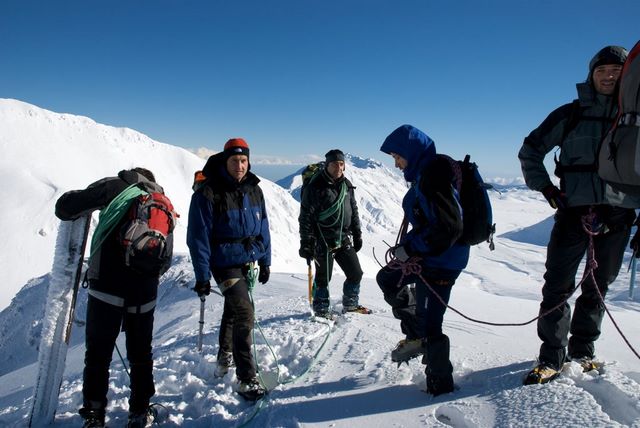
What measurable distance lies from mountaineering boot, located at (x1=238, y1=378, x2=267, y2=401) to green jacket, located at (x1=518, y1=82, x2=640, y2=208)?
3.43 metres

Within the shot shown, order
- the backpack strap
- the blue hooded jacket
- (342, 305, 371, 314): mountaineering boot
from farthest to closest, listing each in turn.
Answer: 1. (342, 305, 371, 314): mountaineering boot
2. the blue hooded jacket
3. the backpack strap

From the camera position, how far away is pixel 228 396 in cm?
410

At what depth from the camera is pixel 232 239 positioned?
14.3 ft

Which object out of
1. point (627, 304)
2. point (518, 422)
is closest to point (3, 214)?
point (518, 422)

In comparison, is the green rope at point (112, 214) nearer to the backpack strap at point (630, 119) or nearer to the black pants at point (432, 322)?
the black pants at point (432, 322)

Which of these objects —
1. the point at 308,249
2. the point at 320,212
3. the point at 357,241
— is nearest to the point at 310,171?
the point at 320,212

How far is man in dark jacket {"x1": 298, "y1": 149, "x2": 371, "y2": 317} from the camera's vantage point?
6543 mm

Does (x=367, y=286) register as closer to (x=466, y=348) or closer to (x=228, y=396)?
(x=466, y=348)

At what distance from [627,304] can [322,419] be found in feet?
183

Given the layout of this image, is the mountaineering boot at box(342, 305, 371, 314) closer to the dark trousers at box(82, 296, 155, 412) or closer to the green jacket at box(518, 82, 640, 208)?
the dark trousers at box(82, 296, 155, 412)

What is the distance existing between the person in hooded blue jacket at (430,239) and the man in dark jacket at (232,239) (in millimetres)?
1649

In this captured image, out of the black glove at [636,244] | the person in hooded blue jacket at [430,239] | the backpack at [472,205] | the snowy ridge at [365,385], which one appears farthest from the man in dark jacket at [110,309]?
the black glove at [636,244]

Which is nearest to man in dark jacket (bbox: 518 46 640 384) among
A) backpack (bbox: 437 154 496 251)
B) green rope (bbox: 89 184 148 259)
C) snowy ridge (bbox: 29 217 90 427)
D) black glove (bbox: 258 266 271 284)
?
backpack (bbox: 437 154 496 251)

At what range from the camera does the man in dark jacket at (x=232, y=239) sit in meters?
4.12
